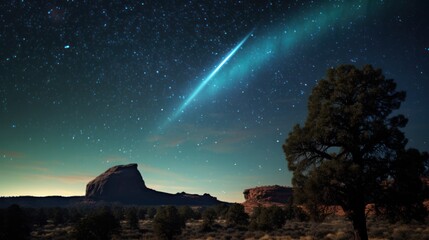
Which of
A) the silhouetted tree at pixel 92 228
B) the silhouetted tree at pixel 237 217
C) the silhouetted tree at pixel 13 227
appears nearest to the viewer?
the silhouetted tree at pixel 92 228

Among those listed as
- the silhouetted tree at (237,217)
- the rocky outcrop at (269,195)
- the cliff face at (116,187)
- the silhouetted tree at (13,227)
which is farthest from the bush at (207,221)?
the cliff face at (116,187)

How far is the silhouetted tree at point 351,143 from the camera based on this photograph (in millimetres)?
11938

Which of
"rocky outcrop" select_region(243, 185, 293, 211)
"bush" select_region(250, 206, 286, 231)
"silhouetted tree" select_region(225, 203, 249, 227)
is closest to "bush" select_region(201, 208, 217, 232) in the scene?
"silhouetted tree" select_region(225, 203, 249, 227)

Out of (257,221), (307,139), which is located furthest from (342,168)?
(257,221)

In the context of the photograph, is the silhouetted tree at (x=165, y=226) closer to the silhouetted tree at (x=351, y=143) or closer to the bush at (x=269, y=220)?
the bush at (x=269, y=220)

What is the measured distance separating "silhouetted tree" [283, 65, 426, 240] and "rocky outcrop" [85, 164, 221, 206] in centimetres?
18042

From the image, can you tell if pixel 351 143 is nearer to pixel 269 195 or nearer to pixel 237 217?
pixel 237 217

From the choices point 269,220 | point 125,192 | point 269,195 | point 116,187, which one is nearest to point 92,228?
point 269,220

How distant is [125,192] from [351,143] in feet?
623

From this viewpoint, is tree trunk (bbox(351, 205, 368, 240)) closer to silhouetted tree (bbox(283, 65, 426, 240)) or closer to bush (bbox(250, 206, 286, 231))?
silhouetted tree (bbox(283, 65, 426, 240))

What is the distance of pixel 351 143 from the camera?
12.1 m

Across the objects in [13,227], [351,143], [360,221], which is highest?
[351,143]

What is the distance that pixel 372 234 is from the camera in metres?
26.5

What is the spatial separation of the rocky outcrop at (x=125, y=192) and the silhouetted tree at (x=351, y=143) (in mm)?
180416
